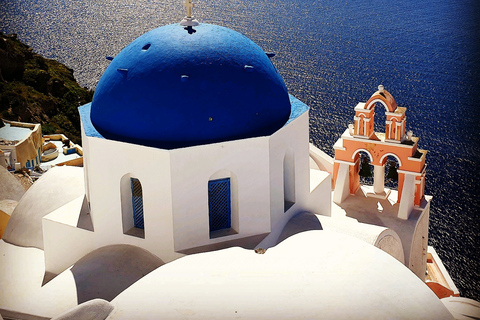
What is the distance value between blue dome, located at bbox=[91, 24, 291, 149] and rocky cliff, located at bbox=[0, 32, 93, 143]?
58.6 ft

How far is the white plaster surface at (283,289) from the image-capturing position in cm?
600

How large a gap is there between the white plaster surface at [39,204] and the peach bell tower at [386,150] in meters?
5.99

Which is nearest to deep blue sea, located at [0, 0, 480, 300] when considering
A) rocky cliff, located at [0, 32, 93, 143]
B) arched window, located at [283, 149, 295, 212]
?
rocky cliff, located at [0, 32, 93, 143]

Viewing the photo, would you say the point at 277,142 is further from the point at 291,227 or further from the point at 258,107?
the point at 291,227

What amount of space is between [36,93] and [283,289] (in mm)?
27913

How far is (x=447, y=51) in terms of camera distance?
38.6 m

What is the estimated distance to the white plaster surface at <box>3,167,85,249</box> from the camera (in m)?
10.9

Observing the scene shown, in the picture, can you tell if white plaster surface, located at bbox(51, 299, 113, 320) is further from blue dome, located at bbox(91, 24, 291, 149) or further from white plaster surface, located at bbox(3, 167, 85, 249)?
white plaster surface, located at bbox(3, 167, 85, 249)

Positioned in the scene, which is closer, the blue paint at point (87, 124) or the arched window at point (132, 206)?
the blue paint at point (87, 124)

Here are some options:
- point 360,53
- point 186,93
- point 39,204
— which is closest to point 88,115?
point 186,93

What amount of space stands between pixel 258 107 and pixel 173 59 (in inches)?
59.1

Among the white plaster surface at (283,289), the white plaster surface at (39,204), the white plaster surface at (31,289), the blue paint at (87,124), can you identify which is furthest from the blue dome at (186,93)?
the white plaster surface at (39,204)

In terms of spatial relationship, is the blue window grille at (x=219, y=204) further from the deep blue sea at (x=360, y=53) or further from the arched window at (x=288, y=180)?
the deep blue sea at (x=360, y=53)

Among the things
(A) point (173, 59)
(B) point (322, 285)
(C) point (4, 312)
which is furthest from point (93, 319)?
(A) point (173, 59)
